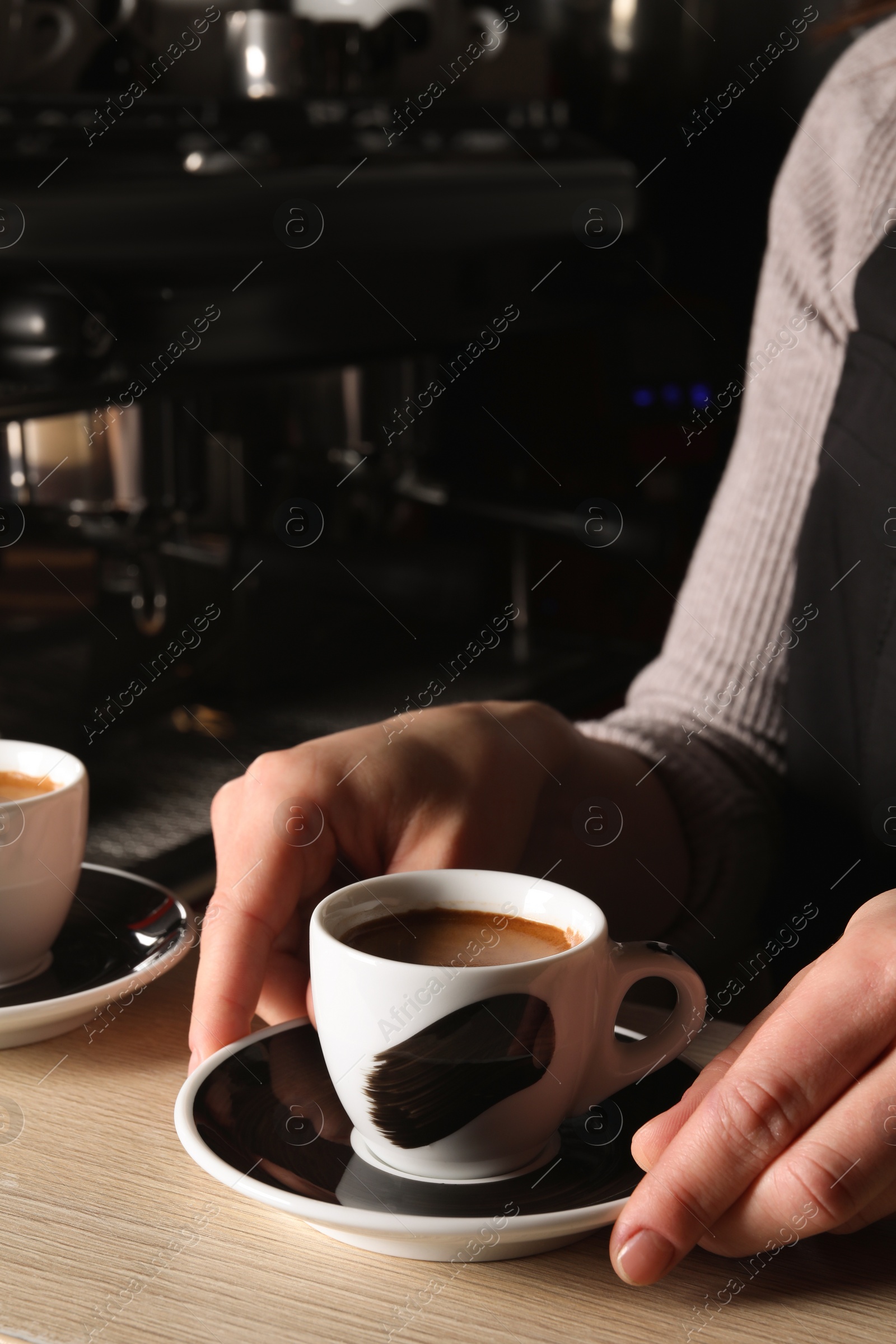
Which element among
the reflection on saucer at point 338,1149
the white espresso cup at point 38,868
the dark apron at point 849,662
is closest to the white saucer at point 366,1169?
the reflection on saucer at point 338,1149

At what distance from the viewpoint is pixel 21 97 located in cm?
94

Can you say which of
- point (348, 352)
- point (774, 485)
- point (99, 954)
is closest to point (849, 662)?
point (774, 485)

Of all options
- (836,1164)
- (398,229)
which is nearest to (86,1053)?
(836,1164)

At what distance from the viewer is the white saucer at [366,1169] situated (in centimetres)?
34

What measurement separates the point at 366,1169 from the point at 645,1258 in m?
0.09

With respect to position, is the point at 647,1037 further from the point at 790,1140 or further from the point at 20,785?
the point at 20,785

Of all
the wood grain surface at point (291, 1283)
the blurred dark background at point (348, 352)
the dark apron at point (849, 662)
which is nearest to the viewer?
the wood grain surface at point (291, 1283)

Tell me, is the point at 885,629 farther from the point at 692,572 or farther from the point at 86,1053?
the point at 86,1053

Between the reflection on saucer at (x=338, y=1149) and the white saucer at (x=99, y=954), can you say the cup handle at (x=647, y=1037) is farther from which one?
the white saucer at (x=99, y=954)

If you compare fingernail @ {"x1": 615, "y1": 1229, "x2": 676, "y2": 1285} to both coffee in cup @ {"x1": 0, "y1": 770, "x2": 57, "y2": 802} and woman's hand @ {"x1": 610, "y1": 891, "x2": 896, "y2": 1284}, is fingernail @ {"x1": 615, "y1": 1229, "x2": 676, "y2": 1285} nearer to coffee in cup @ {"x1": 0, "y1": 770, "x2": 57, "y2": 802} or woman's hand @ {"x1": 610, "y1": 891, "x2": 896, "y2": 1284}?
woman's hand @ {"x1": 610, "y1": 891, "x2": 896, "y2": 1284}

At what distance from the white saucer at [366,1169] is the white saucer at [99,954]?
0.07m

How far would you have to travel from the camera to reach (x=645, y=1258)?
0.33m

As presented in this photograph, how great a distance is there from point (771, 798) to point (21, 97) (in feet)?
→ 2.39

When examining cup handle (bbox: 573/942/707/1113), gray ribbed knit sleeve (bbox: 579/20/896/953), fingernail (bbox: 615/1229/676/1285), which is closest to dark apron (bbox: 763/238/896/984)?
gray ribbed knit sleeve (bbox: 579/20/896/953)
